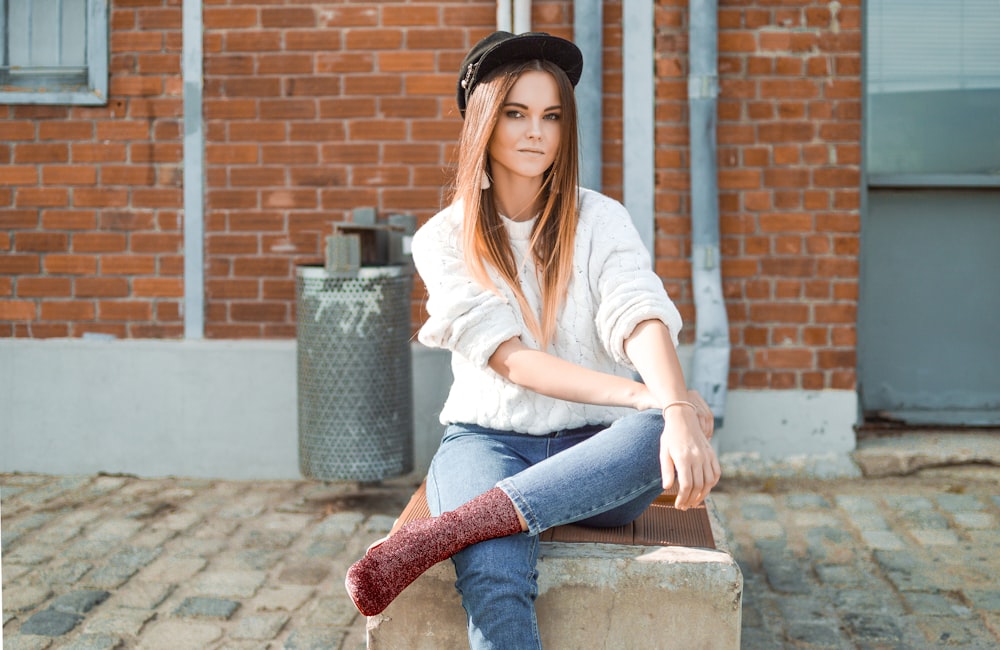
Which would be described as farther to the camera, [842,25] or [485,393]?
[842,25]

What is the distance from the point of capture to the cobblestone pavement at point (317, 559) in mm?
3256

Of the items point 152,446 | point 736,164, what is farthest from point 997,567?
point 152,446

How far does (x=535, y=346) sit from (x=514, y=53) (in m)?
0.74

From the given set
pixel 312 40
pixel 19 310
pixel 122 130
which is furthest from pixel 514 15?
pixel 19 310

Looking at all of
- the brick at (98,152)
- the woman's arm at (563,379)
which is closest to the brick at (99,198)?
the brick at (98,152)

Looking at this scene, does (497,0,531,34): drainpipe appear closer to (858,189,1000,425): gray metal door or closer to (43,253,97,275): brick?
(858,189,1000,425): gray metal door

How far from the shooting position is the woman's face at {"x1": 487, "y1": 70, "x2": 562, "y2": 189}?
2771 mm

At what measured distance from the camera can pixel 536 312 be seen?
9.29 feet

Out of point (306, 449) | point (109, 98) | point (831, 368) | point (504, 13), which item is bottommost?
point (306, 449)

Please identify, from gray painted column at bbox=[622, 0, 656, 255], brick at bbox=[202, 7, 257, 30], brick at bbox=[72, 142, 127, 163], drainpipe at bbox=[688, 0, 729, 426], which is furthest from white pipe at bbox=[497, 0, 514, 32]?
brick at bbox=[72, 142, 127, 163]

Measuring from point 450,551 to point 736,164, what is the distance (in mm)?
3079

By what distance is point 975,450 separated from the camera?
4902 mm

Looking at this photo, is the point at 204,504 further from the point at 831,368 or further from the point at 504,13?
the point at 831,368

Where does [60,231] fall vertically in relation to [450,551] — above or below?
above
